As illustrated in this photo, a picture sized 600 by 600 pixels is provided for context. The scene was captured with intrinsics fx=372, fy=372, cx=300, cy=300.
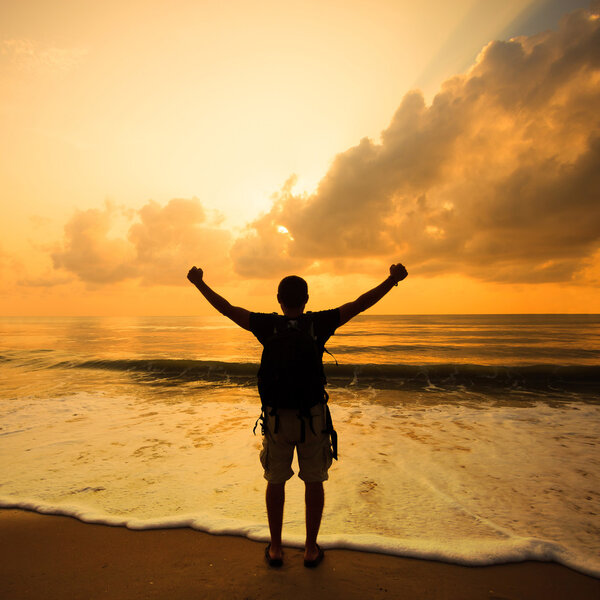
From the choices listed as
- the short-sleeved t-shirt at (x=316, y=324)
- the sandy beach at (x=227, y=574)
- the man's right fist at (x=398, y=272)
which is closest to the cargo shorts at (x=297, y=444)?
the short-sleeved t-shirt at (x=316, y=324)

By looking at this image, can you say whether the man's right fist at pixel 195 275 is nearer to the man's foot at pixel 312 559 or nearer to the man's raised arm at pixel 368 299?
the man's raised arm at pixel 368 299

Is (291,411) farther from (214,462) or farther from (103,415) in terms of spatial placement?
(103,415)

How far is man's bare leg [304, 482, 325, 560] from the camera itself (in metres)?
3.02

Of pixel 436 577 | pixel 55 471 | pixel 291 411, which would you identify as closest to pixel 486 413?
pixel 436 577

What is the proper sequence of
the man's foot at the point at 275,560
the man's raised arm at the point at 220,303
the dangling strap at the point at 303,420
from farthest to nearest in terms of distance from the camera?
the man's raised arm at the point at 220,303
the man's foot at the point at 275,560
the dangling strap at the point at 303,420

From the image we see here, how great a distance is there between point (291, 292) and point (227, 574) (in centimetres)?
230

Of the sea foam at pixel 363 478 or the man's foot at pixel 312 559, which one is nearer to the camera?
the man's foot at pixel 312 559

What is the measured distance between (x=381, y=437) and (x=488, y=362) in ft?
53.8

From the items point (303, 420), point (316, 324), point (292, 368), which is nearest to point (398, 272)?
point (316, 324)

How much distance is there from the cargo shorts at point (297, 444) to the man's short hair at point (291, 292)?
0.87 m

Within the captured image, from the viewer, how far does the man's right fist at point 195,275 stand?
3379 mm

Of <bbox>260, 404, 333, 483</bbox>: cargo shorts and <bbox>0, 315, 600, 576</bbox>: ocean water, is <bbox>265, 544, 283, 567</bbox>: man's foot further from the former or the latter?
<bbox>260, 404, 333, 483</bbox>: cargo shorts

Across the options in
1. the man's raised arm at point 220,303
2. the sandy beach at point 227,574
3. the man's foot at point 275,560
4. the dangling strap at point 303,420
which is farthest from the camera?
the man's raised arm at point 220,303

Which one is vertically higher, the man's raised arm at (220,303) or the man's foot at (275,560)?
the man's raised arm at (220,303)
